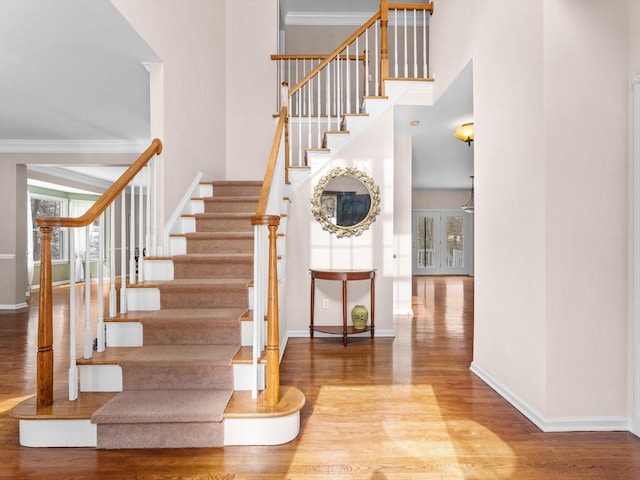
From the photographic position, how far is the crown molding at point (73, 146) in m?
6.24

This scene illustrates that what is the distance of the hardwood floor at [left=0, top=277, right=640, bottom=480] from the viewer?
1.88m

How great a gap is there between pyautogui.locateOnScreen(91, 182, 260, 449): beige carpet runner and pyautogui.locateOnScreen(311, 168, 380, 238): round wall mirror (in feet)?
3.35

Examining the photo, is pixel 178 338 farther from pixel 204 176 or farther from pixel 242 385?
pixel 204 176

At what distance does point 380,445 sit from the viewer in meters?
2.12

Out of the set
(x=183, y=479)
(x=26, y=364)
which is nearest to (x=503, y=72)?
(x=183, y=479)

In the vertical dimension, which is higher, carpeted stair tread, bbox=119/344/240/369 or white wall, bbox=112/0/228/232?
white wall, bbox=112/0/228/232

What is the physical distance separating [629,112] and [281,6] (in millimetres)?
5764

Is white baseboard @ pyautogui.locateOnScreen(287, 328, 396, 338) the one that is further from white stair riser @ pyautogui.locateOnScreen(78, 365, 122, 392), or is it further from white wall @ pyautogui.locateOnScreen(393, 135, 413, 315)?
white stair riser @ pyautogui.locateOnScreen(78, 365, 122, 392)

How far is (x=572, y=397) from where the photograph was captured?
2.29m

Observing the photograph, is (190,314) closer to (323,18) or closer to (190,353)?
(190,353)

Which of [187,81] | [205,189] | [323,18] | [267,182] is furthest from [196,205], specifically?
[323,18]

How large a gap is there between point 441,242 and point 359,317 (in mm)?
8431

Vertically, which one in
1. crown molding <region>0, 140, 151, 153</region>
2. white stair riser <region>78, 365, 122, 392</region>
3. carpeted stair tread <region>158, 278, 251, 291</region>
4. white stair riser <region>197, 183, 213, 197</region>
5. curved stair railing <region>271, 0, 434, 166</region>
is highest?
curved stair railing <region>271, 0, 434, 166</region>

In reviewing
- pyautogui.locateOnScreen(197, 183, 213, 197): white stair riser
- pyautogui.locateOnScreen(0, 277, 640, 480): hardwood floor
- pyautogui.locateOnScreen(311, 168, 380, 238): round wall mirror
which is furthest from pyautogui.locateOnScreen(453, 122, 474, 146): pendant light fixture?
pyautogui.locateOnScreen(197, 183, 213, 197): white stair riser
